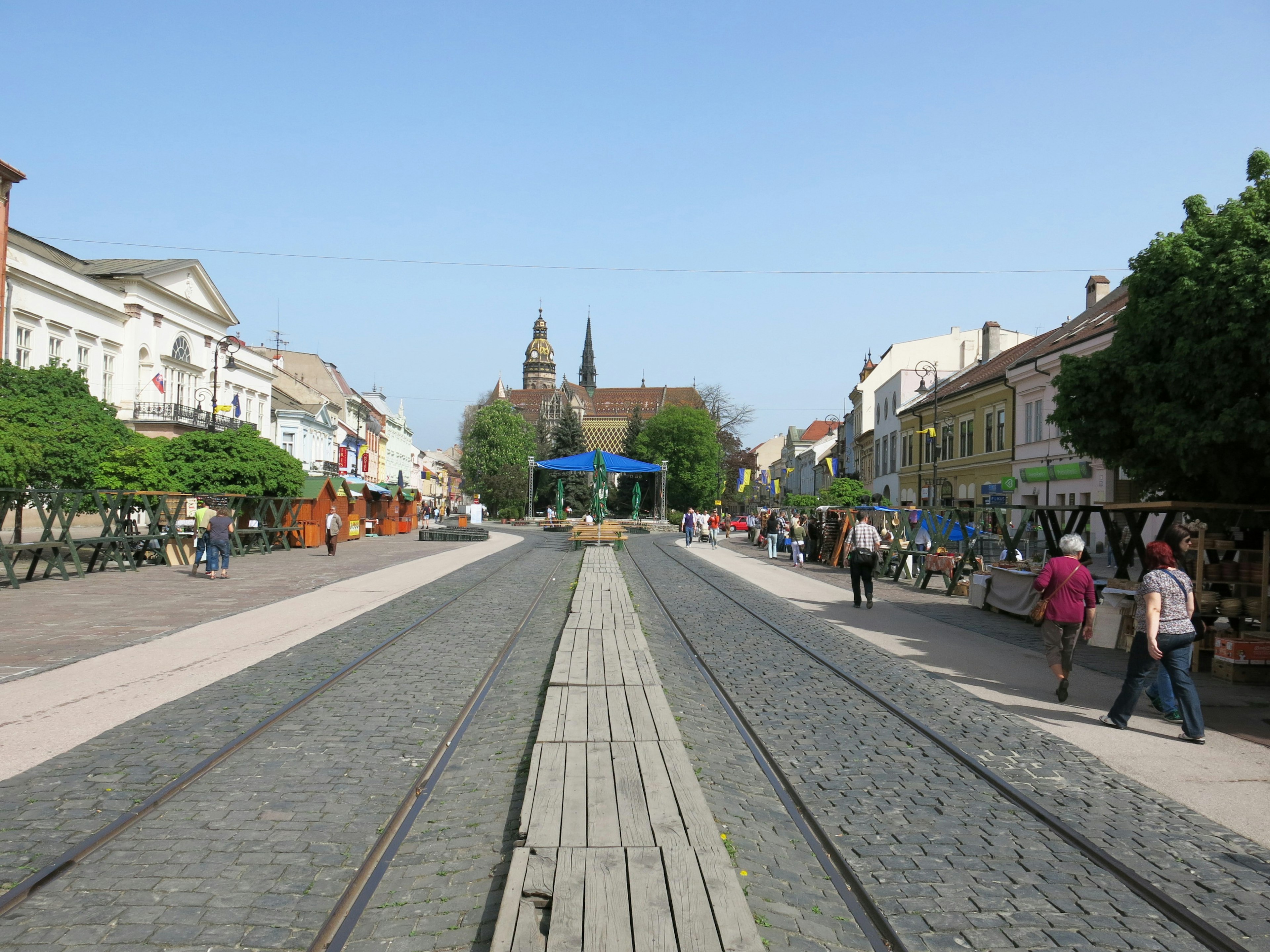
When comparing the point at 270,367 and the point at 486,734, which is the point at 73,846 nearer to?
the point at 486,734

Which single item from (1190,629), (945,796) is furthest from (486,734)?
(1190,629)

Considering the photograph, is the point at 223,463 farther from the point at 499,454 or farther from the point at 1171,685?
A: the point at 499,454

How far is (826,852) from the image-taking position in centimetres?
481

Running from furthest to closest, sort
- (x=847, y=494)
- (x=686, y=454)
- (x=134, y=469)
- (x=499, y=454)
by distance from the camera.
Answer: (x=499, y=454) < (x=686, y=454) < (x=847, y=494) < (x=134, y=469)

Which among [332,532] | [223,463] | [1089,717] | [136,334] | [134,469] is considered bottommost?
[1089,717]

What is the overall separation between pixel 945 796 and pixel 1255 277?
27.7ft

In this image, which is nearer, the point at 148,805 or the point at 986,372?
the point at 148,805

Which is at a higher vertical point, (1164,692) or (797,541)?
(797,541)

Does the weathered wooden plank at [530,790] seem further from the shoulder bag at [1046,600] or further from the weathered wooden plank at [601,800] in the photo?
the shoulder bag at [1046,600]

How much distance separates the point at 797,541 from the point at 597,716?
26470mm

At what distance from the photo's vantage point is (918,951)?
371 cm

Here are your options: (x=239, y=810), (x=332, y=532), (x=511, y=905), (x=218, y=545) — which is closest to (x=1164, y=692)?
(x=511, y=905)

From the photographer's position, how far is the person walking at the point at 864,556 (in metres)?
17.1

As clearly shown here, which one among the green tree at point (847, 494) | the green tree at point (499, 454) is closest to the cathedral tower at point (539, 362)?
the green tree at point (499, 454)
